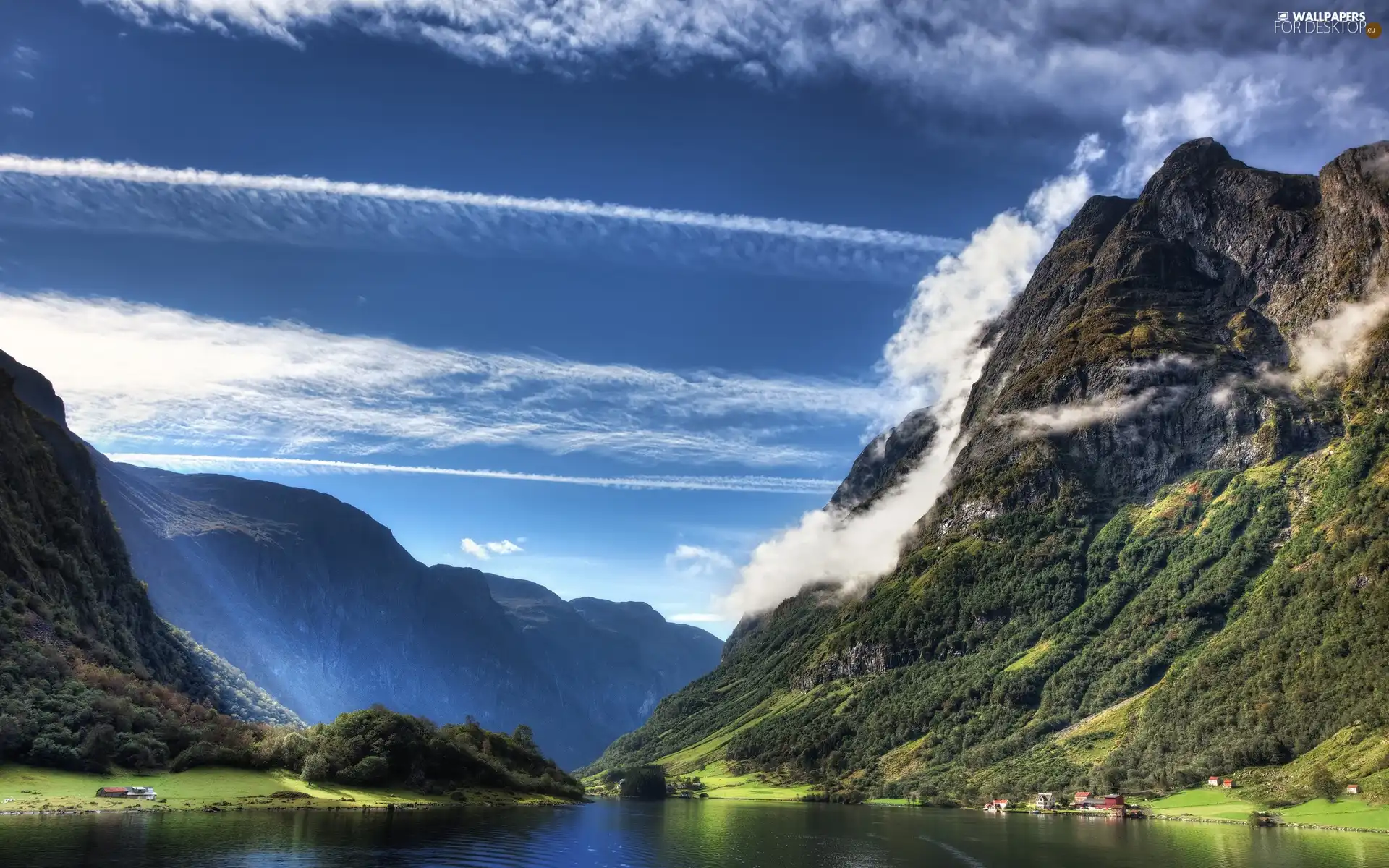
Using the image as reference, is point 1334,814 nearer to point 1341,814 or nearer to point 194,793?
point 1341,814

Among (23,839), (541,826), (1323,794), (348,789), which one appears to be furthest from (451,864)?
(1323,794)

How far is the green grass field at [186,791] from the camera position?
135250 mm

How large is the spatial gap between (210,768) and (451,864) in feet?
363

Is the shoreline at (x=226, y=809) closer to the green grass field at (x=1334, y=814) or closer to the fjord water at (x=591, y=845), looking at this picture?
the fjord water at (x=591, y=845)

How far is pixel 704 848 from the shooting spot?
132 metres

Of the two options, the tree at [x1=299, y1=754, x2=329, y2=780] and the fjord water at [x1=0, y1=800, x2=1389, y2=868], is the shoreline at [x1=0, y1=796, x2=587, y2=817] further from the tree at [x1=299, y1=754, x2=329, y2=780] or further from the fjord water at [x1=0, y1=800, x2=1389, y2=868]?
the tree at [x1=299, y1=754, x2=329, y2=780]

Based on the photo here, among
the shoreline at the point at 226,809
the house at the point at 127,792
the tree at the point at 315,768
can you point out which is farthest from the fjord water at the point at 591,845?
the tree at the point at 315,768

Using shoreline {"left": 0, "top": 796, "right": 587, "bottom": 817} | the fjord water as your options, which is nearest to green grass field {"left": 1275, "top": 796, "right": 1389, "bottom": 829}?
the fjord water

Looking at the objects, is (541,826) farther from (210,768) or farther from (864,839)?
(210,768)

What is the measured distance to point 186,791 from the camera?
159m

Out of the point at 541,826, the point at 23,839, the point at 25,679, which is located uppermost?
the point at 25,679

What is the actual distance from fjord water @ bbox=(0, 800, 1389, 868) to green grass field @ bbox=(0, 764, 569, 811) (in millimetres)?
11087

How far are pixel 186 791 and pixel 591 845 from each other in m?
80.7

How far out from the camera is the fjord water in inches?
3686
